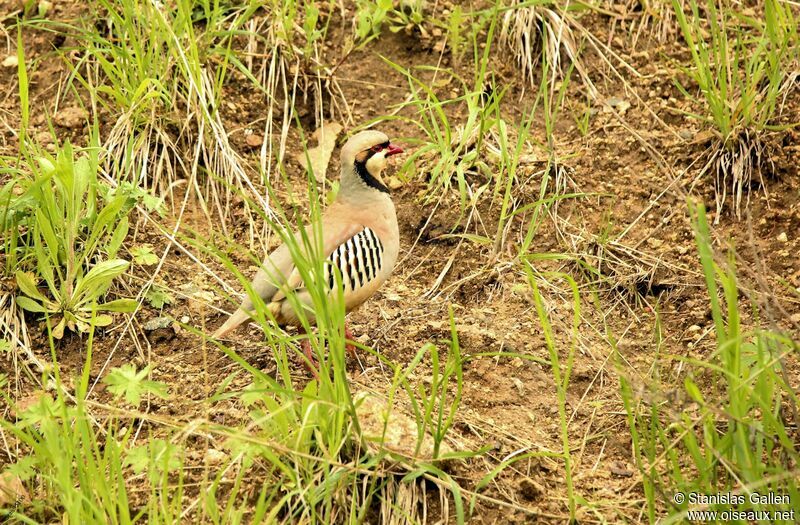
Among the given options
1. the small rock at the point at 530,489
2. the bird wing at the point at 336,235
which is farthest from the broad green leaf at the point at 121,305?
the small rock at the point at 530,489

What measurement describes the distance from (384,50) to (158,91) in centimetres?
130

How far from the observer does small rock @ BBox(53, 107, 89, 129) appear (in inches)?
189

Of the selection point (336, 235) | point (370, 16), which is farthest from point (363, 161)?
point (370, 16)

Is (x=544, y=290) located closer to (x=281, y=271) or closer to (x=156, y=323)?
(x=281, y=271)

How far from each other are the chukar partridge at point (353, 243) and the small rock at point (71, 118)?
1355mm

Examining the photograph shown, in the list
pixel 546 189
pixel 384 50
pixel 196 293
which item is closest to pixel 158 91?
pixel 196 293

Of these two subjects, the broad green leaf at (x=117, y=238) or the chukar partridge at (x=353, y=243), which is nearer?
the chukar partridge at (x=353, y=243)

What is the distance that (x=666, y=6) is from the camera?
200 inches

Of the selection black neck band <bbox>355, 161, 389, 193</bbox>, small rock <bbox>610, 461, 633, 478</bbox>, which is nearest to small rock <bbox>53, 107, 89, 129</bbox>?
black neck band <bbox>355, 161, 389, 193</bbox>

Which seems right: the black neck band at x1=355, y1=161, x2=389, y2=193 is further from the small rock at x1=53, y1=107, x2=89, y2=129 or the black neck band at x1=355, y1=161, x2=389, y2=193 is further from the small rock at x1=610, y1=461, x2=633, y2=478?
the small rock at x1=610, y1=461, x2=633, y2=478

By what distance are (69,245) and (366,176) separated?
125 cm

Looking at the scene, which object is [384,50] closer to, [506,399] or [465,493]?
[506,399]

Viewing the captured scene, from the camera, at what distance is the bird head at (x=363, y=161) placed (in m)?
4.26

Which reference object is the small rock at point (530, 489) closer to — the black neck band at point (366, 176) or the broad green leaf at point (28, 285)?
the black neck band at point (366, 176)
